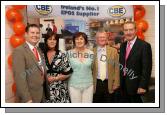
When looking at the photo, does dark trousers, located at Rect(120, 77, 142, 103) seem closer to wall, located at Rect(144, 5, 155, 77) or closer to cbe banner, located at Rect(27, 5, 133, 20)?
wall, located at Rect(144, 5, 155, 77)

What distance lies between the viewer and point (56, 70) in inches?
94.9

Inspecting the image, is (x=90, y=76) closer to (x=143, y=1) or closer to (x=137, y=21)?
(x=137, y=21)

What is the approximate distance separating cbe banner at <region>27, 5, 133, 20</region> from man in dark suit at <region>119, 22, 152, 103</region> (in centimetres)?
13

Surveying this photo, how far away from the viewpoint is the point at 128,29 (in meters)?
2.42

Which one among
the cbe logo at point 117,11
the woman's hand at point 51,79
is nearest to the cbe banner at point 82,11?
the cbe logo at point 117,11

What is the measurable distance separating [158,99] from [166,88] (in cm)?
12

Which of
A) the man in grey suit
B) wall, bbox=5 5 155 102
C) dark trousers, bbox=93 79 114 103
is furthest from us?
dark trousers, bbox=93 79 114 103

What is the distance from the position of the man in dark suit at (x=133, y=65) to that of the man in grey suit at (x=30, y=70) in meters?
0.74

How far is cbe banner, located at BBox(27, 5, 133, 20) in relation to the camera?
7.86ft

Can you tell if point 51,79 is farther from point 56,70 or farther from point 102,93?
point 102,93

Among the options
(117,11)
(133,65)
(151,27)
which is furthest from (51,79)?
(151,27)

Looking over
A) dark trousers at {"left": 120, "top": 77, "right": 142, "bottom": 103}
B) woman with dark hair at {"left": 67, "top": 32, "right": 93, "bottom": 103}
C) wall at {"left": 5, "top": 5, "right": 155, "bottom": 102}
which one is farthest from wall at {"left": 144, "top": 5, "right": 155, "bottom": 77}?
woman with dark hair at {"left": 67, "top": 32, "right": 93, "bottom": 103}

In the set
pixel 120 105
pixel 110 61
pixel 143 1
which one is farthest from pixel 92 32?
pixel 120 105

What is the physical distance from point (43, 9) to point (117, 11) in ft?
2.28
